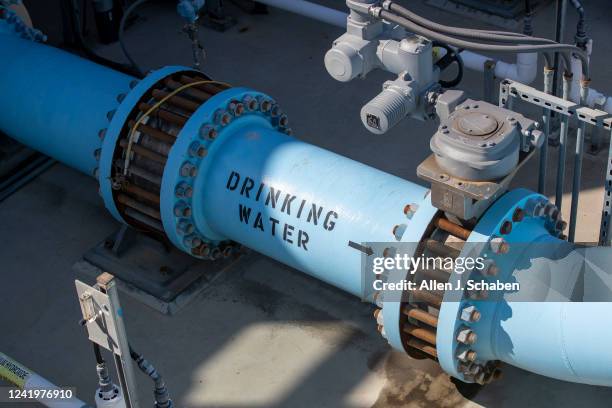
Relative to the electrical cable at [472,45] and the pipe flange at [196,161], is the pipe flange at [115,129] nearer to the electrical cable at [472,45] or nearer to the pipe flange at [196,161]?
the pipe flange at [196,161]

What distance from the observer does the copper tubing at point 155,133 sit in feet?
17.0

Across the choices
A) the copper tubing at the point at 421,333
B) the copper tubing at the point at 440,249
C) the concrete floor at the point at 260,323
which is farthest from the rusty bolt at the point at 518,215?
the concrete floor at the point at 260,323

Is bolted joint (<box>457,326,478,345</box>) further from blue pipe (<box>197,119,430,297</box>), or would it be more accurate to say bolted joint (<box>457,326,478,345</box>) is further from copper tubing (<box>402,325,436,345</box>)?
blue pipe (<box>197,119,430,297</box>)

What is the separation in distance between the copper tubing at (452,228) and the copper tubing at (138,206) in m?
1.58

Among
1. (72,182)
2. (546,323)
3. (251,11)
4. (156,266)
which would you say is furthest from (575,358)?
(251,11)

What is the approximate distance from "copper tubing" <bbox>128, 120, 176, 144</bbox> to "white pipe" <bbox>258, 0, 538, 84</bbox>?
Answer: 194 cm

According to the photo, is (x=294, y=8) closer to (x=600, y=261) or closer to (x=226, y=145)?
(x=226, y=145)

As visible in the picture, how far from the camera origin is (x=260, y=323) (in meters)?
5.39

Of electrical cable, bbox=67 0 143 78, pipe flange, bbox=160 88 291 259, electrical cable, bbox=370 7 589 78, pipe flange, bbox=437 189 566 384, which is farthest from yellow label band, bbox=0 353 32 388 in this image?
electrical cable, bbox=67 0 143 78

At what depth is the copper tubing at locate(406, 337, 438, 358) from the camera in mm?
4504

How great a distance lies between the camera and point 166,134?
5215mm

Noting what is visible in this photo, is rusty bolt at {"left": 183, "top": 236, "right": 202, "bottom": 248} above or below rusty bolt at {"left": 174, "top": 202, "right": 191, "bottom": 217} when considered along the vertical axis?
below

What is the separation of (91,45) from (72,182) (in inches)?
60.9

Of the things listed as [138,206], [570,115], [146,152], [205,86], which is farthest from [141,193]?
[570,115]
